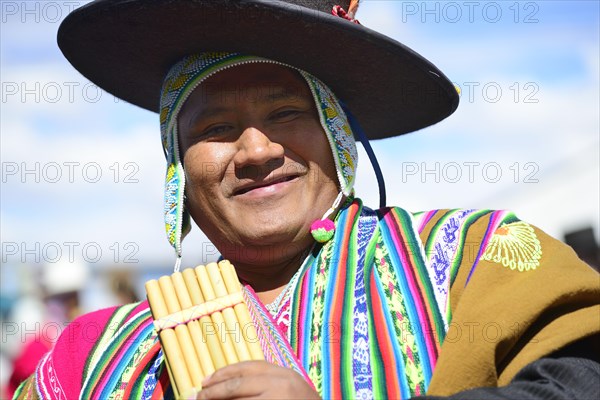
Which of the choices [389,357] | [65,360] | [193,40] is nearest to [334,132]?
[193,40]

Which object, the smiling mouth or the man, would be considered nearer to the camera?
the man

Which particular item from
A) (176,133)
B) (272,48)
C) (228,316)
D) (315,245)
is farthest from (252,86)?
(228,316)

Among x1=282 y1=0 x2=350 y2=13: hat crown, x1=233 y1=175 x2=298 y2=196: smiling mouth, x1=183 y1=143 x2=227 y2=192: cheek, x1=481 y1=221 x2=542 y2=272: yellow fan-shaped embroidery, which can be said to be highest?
x1=282 y1=0 x2=350 y2=13: hat crown

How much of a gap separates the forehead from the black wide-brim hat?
41mm

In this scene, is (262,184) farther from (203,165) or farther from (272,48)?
(272,48)

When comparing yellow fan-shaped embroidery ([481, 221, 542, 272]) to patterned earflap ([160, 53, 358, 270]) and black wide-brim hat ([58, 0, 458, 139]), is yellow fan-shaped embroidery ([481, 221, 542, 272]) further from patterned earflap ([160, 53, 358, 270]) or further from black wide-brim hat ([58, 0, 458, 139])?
black wide-brim hat ([58, 0, 458, 139])

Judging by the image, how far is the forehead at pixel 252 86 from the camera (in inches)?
111

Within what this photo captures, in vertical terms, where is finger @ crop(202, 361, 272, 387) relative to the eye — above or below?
below

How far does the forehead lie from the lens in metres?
2.82

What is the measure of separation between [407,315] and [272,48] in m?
0.91

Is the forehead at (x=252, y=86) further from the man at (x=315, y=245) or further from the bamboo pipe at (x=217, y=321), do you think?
the bamboo pipe at (x=217, y=321)

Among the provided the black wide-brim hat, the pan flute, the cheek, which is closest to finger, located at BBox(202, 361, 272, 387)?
the pan flute

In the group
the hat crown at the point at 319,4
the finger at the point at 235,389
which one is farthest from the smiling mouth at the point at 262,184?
the finger at the point at 235,389

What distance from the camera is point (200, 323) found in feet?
8.15
